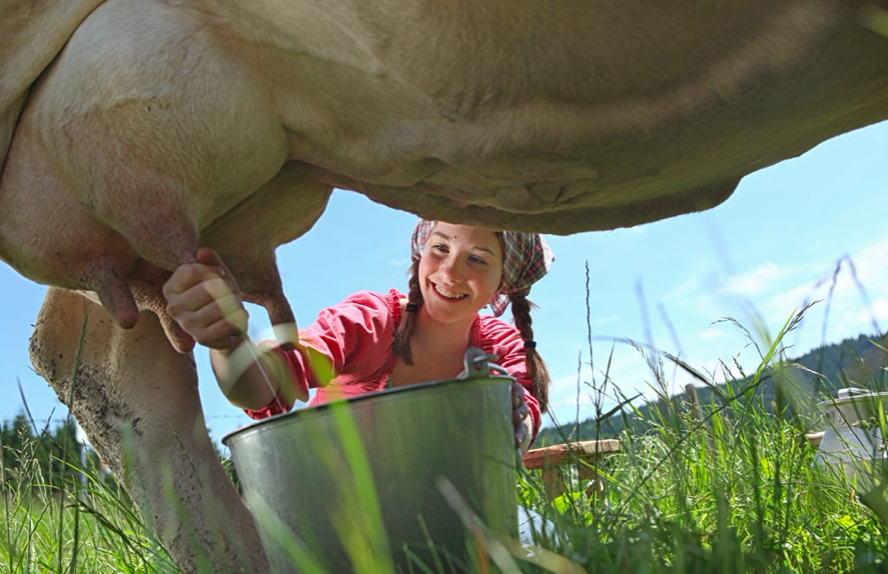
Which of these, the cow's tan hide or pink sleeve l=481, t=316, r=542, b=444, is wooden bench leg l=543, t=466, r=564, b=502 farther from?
pink sleeve l=481, t=316, r=542, b=444

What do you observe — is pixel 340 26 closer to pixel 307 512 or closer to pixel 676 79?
pixel 676 79

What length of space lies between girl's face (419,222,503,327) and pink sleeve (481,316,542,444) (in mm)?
227

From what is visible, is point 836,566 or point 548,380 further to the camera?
point 548,380

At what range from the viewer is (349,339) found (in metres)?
2.31

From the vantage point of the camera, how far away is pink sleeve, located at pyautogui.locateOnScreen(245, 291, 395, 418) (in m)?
2.00

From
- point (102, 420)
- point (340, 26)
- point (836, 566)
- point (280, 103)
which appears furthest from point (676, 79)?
point (102, 420)

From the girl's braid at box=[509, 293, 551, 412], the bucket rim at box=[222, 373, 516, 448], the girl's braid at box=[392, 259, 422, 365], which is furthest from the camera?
the girl's braid at box=[509, 293, 551, 412]

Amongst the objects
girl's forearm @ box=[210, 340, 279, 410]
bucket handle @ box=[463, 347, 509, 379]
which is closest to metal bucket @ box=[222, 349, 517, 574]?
bucket handle @ box=[463, 347, 509, 379]

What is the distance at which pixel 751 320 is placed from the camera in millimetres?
798

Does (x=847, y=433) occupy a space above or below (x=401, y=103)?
below

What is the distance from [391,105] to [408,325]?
1.26 metres

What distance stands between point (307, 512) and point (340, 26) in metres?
0.73

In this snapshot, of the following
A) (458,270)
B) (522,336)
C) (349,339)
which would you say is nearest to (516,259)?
(458,270)

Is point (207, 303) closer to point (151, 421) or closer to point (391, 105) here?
point (391, 105)
